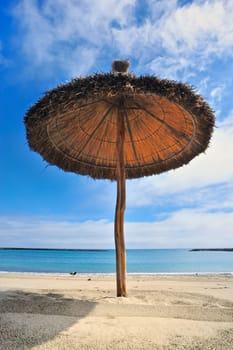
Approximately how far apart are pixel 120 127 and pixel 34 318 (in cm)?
307

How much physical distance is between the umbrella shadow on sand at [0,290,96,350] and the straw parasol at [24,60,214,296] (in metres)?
1.07

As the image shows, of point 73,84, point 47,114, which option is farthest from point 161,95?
point 47,114

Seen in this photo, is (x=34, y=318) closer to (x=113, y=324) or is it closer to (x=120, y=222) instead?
(x=113, y=324)

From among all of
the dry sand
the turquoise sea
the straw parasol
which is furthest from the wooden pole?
the turquoise sea

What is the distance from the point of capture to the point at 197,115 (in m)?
4.28

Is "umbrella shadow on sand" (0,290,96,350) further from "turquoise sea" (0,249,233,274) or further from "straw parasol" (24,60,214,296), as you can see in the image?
"turquoise sea" (0,249,233,274)

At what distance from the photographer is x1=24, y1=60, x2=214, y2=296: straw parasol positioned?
3869 millimetres

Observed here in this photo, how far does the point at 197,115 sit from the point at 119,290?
107 inches

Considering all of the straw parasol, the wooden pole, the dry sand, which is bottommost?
the dry sand

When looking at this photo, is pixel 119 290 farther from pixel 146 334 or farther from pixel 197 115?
pixel 197 115

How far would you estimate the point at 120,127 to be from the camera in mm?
5098

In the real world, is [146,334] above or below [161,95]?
below

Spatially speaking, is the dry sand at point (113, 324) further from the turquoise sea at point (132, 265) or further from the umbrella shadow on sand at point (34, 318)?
the turquoise sea at point (132, 265)

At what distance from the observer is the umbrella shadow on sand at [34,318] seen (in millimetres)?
2592
